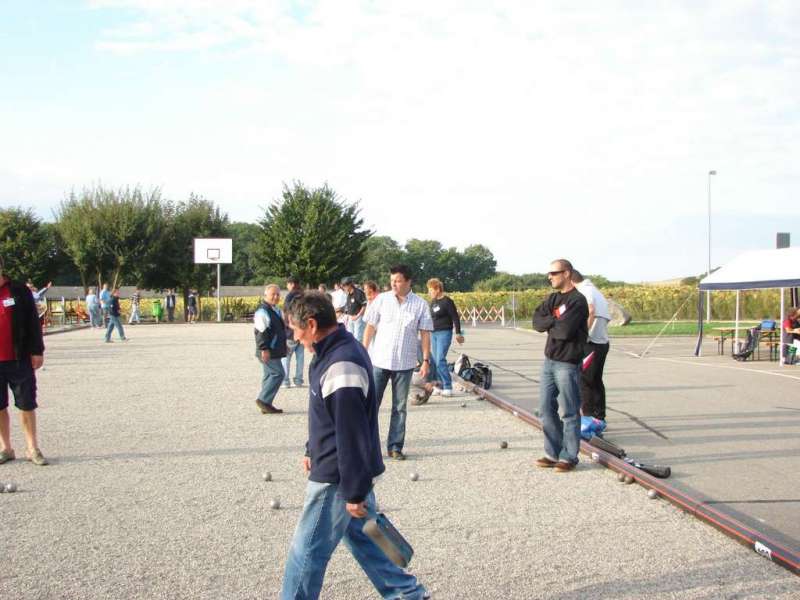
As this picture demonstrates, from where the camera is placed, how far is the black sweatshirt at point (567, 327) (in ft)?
24.1

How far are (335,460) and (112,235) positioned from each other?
53.4 meters

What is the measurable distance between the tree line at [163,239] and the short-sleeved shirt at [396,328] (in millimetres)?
47756

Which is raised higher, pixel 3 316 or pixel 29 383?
pixel 3 316

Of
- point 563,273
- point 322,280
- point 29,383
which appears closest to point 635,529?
point 563,273

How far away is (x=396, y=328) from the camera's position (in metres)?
8.28

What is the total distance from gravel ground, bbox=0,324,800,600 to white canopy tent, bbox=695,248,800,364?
1110cm

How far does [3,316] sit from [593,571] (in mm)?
5950

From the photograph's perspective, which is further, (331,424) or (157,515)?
(157,515)

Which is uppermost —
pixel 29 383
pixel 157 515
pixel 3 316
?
pixel 3 316

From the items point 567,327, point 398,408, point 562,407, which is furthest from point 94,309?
point 567,327

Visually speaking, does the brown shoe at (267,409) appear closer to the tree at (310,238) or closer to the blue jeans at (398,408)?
the blue jeans at (398,408)

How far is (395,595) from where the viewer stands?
3924 mm

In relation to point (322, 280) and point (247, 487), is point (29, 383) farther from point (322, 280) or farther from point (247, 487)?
point (322, 280)

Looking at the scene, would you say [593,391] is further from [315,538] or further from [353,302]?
[353,302]
